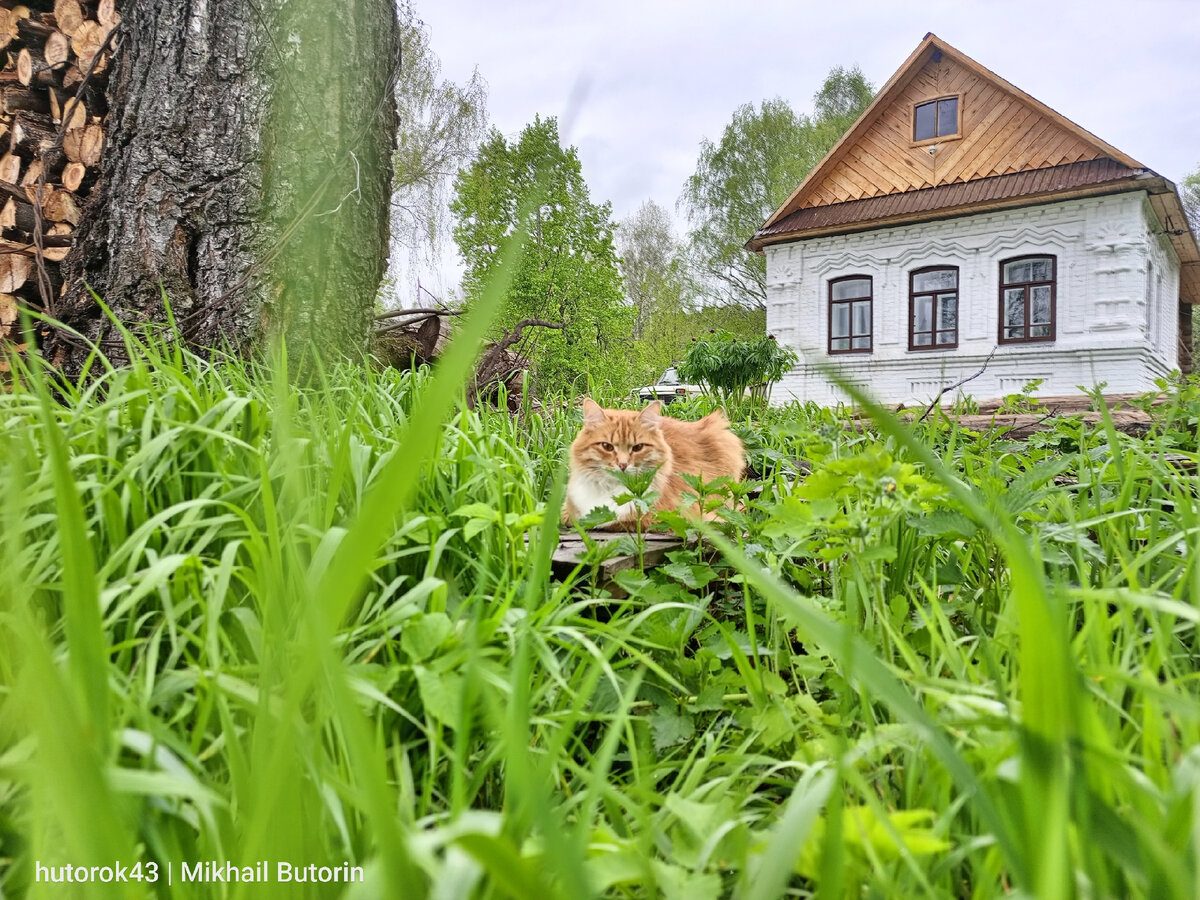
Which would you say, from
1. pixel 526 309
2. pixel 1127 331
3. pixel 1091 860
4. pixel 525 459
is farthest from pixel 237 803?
pixel 1127 331


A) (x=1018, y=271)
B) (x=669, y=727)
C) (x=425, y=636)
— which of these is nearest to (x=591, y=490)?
(x=669, y=727)

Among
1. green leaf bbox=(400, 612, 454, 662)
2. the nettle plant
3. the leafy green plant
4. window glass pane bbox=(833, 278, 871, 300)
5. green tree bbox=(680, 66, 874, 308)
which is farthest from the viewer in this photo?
green tree bbox=(680, 66, 874, 308)

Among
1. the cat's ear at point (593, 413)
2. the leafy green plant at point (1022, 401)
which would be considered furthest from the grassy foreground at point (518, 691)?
the leafy green plant at point (1022, 401)

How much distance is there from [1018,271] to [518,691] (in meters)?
16.4

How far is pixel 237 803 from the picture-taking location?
713 mm

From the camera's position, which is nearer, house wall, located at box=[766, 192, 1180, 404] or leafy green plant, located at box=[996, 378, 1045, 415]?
leafy green plant, located at box=[996, 378, 1045, 415]

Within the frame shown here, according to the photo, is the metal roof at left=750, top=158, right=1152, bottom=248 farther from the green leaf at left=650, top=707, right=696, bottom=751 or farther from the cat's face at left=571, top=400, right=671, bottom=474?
the green leaf at left=650, top=707, right=696, bottom=751

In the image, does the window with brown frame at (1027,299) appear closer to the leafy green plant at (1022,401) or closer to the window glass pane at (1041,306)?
the window glass pane at (1041,306)

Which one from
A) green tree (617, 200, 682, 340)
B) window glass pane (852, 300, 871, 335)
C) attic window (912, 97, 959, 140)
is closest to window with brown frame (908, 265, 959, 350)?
window glass pane (852, 300, 871, 335)

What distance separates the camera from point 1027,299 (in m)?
13.7

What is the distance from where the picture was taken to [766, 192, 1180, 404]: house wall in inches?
494

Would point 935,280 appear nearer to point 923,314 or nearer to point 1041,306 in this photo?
→ point 923,314

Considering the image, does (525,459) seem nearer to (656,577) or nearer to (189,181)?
(656,577)

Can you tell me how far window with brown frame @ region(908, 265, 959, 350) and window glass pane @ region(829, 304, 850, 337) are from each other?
133 centimetres
